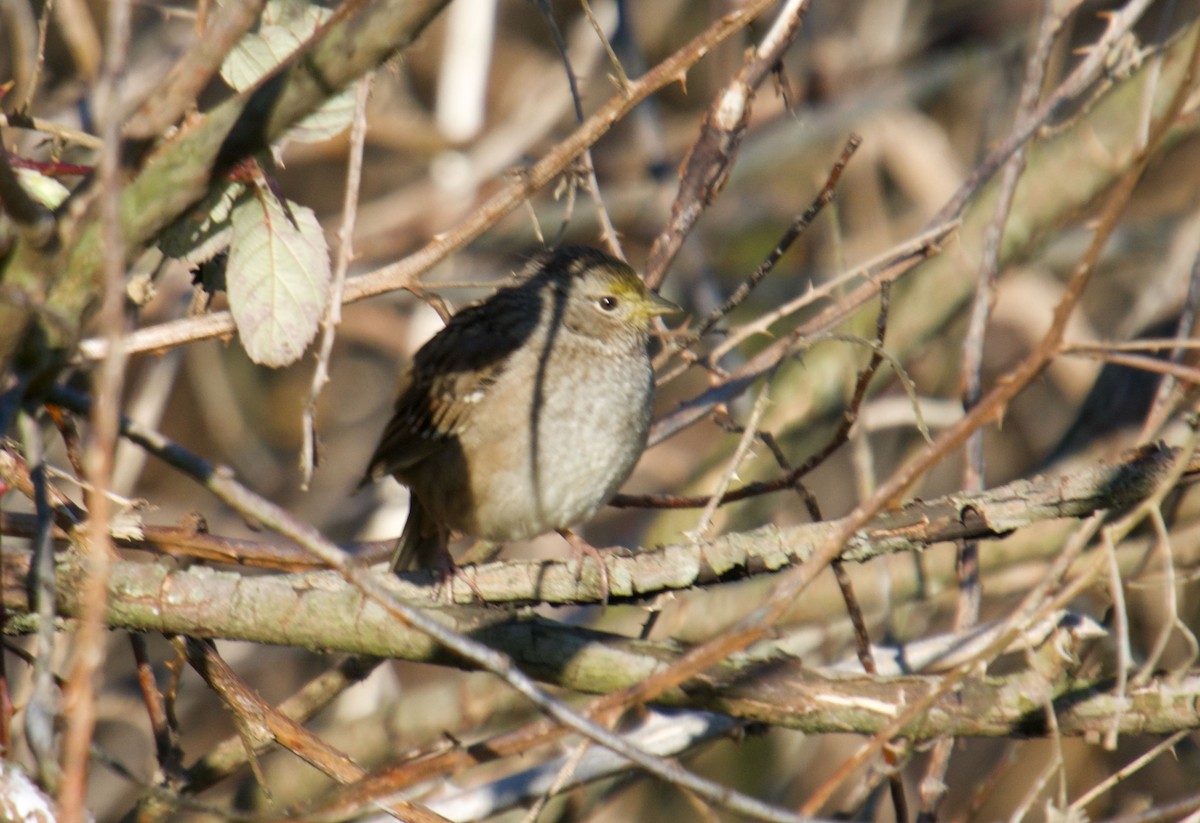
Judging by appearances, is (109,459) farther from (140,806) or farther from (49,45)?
(49,45)

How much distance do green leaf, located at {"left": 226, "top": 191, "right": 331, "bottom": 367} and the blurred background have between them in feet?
5.33

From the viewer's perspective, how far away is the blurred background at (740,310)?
4.51 meters

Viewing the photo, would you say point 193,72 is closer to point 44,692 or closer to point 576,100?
point 44,692

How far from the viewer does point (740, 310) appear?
281 inches

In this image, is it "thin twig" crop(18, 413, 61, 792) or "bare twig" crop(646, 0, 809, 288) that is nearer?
"thin twig" crop(18, 413, 61, 792)

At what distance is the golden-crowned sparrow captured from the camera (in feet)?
11.5

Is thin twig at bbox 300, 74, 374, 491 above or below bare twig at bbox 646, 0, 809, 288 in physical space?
below

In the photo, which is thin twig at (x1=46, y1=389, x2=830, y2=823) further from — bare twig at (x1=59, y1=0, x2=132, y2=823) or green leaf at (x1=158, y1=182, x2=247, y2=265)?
green leaf at (x1=158, y1=182, x2=247, y2=265)

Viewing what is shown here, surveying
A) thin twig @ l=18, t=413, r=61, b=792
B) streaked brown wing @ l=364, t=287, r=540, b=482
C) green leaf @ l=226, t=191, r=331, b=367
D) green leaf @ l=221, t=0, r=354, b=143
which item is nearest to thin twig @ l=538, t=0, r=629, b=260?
streaked brown wing @ l=364, t=287, r=540, b=482

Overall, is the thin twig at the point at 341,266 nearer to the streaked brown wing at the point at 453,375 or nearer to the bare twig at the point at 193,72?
the bare twig at the point at 193,72

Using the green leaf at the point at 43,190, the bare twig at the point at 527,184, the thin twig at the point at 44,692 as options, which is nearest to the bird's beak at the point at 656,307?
the bare twig at the point at 527,184

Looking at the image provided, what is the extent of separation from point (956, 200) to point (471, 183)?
3400 mm

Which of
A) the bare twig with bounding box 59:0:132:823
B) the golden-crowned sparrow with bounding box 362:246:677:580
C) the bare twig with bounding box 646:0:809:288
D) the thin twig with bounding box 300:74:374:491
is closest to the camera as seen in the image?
the bare twig with bounding box 59:0:132:823

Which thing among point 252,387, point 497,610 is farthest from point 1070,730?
point 252,387
